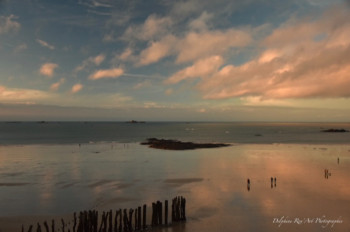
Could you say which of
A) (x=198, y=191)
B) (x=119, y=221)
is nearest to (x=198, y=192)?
(x=198, y=191)

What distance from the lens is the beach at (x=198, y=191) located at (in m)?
19.6

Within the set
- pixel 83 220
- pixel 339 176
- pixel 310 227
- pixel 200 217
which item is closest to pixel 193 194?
pixel 200 217

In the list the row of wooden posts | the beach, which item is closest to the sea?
the beach

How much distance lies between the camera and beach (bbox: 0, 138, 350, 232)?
19578mm

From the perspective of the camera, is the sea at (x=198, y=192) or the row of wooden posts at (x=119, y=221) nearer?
the row of wooden posts at (x=119, y=221)

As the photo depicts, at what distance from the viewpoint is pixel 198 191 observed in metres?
27.4

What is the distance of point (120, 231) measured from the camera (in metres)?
16.5

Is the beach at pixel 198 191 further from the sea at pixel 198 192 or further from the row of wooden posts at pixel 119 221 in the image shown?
the row of wooden posts at pixel 119 221

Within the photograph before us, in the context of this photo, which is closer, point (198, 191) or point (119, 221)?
point (119, 221)

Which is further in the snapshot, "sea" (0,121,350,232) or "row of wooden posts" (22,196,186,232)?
"sea" (0,121,350,232)

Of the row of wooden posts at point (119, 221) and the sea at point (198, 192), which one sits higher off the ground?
the row of wooden posts at point (119, 221)

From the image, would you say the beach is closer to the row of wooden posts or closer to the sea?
the sea

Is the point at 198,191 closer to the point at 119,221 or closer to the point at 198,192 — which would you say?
the point at 198,192

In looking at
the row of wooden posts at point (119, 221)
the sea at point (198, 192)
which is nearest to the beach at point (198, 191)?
the sea at point (198, 192)
